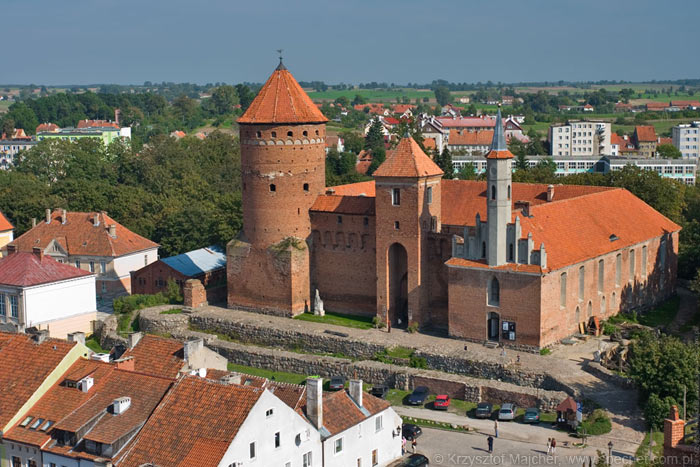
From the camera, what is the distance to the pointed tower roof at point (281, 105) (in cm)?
5838

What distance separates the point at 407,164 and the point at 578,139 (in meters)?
110

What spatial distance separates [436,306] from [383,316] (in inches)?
127

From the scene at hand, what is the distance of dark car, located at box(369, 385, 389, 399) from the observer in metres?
48.5

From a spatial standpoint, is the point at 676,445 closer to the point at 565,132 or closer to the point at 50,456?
the point at 50,456

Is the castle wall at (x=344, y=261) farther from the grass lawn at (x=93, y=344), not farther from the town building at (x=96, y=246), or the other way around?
the town building at (x=96, y=246)

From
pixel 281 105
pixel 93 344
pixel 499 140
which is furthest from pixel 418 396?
pixel 93 344

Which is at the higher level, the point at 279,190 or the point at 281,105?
the point at 281,105

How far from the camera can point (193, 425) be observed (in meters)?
33.7

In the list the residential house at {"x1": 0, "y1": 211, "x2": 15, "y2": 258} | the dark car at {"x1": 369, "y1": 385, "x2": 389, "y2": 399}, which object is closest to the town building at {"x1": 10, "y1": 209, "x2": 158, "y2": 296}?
the residential house at {"x1": 0, "y1": 211, "x2": 15, "y2": 258}

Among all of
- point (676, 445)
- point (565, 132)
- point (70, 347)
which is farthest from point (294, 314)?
point (565, 132)

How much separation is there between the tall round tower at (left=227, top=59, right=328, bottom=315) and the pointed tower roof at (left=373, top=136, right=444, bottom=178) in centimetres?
513

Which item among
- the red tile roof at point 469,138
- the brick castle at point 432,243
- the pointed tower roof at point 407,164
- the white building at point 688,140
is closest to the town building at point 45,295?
the brick castle at point 432,243

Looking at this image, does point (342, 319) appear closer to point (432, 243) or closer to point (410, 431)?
point (432, 243)

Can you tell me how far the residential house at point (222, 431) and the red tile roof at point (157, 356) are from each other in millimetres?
5052
